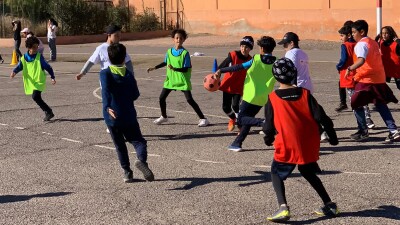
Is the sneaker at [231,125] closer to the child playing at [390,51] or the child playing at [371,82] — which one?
the child playing at [371,82]

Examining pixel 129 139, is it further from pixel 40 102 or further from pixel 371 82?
pixel 40 102

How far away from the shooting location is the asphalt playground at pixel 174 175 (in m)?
7.59

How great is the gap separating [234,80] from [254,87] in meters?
1.51

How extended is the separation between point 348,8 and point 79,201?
32.0m

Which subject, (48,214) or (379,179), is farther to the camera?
(379,179)

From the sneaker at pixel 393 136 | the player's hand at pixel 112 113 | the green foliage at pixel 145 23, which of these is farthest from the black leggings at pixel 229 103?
the green foliage at pixel 145 23

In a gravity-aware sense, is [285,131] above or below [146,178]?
above

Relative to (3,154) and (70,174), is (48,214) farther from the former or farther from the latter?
(3,154)

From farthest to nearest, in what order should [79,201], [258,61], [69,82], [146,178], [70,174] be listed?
[69,82] < [258,61] < [70,174] < [146,178] < [79,201]

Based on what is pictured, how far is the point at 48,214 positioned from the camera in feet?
25.0

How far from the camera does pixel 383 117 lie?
11.3 m

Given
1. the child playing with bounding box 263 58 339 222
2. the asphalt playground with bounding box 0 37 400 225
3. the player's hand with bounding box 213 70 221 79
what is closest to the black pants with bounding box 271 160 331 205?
the child playing with bounding box 263 58 339 222

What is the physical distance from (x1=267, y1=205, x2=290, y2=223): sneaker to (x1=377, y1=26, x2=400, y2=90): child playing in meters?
7.90

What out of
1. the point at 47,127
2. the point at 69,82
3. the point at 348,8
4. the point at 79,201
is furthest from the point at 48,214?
the point at 348,8
